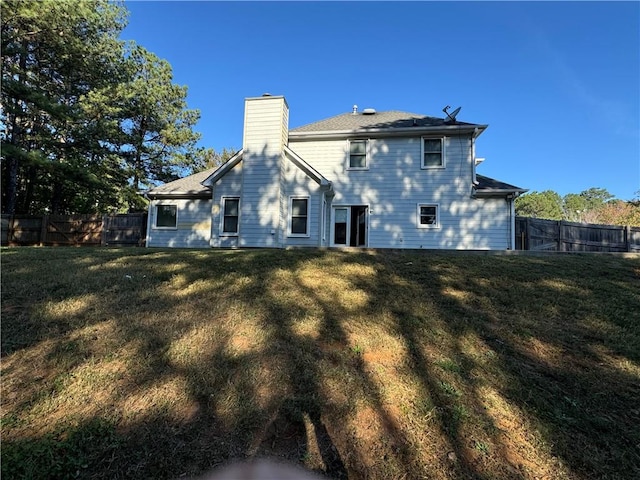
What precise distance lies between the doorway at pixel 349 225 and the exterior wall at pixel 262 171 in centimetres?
252

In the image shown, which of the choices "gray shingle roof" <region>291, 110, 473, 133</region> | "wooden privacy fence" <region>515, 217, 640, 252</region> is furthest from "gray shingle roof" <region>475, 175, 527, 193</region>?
"gray shingle roof" <region>291, 110, 473, 133</region>

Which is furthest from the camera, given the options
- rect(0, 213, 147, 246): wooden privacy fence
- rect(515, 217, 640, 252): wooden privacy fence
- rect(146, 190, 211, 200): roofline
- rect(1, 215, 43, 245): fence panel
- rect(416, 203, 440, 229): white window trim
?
rect(1, 215, 43, 245): fence panel

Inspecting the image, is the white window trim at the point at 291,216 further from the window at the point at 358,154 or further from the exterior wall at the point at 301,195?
the window at the point at 358,154

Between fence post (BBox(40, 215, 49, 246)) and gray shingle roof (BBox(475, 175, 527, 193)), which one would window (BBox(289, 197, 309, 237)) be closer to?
gray shingle roof (BBox(475, 175, 527, 193))

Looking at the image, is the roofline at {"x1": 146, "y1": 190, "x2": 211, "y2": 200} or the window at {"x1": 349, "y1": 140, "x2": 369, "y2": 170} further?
the roofline at {"x1": 146, "y1": 190, "x2": 211, "y2": 200}

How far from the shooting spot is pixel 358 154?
14.4 m

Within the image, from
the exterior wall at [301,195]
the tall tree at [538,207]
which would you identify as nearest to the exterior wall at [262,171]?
the exterior wall at [301,195]

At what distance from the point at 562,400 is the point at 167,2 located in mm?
12650

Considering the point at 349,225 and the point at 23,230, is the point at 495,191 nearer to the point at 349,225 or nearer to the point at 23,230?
the point at 349,225

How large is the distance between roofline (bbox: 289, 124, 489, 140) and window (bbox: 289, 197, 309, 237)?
3.00 m

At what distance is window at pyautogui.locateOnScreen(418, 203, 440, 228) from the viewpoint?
44.8 feet

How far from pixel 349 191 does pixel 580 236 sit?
9005 millimetres

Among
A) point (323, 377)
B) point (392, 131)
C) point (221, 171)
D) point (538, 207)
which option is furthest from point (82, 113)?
point (538, 207)

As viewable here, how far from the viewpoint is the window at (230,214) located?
13242 mm
